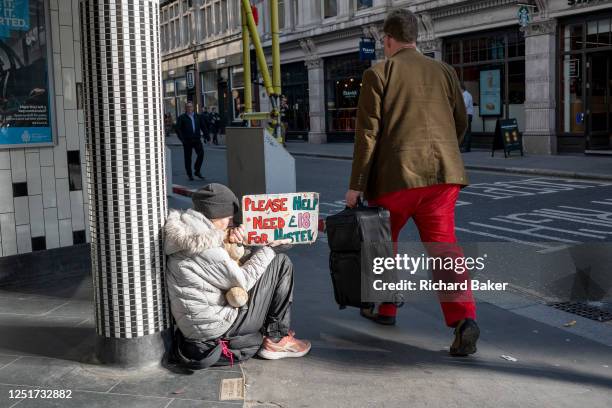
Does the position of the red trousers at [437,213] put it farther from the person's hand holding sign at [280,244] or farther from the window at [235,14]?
the window at [235,14]

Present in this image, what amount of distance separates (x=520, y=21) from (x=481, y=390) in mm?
16201

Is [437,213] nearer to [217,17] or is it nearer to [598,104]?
[598,104]

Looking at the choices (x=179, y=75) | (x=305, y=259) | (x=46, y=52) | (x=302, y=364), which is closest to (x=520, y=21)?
(x=305, y=259)

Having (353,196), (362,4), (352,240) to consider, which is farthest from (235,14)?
(352,240)

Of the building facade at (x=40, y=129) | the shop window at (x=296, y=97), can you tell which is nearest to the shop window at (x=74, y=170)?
the building facade at (x=40, y=129)

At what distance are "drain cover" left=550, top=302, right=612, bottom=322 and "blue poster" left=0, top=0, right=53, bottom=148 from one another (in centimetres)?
434

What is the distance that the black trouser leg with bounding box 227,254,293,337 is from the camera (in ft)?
12.8

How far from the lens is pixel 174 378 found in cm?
367

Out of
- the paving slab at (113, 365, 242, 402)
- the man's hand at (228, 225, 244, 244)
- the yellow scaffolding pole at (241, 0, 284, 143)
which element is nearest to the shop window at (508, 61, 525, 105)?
the yellow scaffolding pole at (241, 0, 284, 143)

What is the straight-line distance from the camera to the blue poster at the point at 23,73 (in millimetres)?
5500

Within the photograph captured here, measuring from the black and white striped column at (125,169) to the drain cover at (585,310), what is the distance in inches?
120

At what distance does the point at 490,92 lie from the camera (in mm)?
20797

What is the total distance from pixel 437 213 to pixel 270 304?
112 cm

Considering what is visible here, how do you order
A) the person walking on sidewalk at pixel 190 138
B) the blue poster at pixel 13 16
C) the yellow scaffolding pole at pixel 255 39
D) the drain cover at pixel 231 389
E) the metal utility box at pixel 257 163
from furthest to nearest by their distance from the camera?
the person walking on sidewalk at pixel 190 138 < the yellow scaffolding pole at pixel 255 39 < the metal utility box at pixel 257 163 < the blue poster at pixel 13 16 < the drain cover at pixel 231 389
